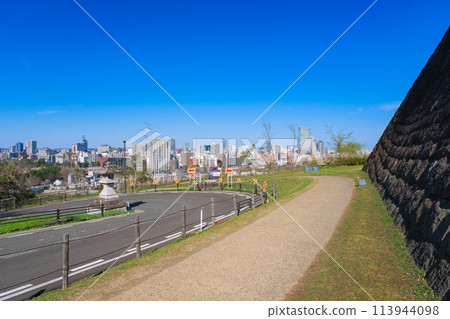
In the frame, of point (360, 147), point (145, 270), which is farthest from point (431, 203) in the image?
point (360, 147)

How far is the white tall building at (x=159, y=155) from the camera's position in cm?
5691

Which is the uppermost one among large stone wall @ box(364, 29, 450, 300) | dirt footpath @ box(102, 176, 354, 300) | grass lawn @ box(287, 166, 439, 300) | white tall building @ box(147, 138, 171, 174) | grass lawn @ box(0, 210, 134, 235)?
white tall building @ box(147, 138, 171, 174)

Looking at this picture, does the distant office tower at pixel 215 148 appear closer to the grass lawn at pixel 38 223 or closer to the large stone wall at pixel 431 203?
the grass lawn at pixel 38 223

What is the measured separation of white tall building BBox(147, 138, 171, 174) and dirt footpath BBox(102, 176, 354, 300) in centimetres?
4932

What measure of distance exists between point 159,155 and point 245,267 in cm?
5858

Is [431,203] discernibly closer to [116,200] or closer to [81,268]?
[81,268]

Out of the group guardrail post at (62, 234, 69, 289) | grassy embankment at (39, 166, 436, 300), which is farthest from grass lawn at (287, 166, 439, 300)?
guardrail post at (62, 234, 69, 289)

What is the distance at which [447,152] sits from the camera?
619 centimetres

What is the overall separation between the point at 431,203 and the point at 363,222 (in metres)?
3.89

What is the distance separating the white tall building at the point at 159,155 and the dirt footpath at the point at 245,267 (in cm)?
4932

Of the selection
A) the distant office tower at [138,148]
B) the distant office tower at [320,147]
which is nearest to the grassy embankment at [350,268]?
the distant office tower at [138,148]

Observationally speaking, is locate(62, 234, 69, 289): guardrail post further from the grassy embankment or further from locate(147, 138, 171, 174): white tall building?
locate(147, 138, 171, 174): white tall building

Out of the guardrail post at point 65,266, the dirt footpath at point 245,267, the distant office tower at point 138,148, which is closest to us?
the dirt footpath at point 245,267

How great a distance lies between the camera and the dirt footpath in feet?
15.9
